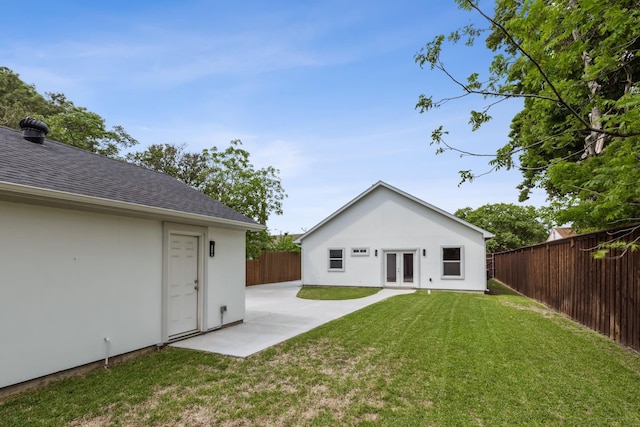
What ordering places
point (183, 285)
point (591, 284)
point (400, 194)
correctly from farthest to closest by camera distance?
point (400, 194) → point (591, 284) → point (183, 285)

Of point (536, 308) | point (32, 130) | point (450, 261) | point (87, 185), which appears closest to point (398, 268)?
point (450, 261)

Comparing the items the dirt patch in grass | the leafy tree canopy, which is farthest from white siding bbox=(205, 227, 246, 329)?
the leafy tree canopy

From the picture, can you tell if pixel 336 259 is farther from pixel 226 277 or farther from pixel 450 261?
pixel 226 277

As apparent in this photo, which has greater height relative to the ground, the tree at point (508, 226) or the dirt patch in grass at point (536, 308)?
the tree at point (508, 226)

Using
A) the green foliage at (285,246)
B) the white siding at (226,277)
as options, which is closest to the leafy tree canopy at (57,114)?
the green foliage at (285,246)

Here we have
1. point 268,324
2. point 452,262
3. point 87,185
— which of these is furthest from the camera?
point 452,262

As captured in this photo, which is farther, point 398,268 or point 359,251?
point 359,251

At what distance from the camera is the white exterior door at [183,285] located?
259 inches

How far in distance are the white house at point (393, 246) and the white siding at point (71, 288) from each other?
41.9 feet

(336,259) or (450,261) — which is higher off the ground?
(450,261)

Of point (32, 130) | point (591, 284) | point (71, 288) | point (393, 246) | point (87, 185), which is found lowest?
point (591, 284)

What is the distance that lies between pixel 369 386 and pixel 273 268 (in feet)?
58.2

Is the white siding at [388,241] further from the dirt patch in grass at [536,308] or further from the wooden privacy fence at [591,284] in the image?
the dirt patch in grass at [536,308]

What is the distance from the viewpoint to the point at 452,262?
16.0 m
